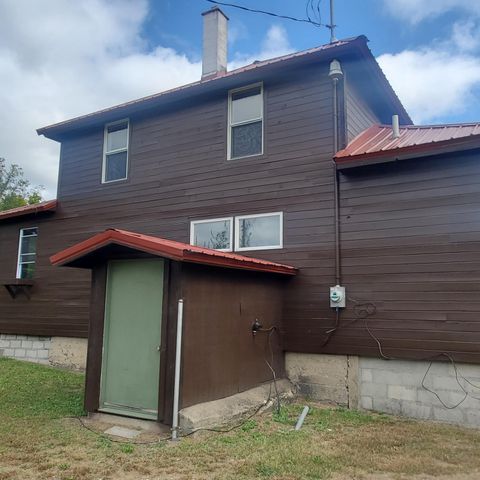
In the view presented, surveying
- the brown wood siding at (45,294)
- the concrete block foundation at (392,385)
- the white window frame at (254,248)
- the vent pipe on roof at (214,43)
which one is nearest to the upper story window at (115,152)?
the brown wood siding at (45,294)

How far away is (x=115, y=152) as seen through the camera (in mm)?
10500

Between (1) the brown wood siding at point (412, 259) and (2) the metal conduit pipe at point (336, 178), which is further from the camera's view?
(2) the metal conduit pipe at point (336, 178)

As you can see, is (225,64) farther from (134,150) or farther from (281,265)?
(281,265)

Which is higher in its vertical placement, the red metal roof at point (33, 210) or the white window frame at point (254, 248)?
the red metal roof at point (33, 210)

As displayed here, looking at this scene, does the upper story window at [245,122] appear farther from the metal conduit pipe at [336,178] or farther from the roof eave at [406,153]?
the roof eave at [406,153]

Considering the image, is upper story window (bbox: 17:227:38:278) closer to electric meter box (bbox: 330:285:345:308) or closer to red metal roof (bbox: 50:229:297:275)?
red metal roof (bbox: 50:229:297:275)

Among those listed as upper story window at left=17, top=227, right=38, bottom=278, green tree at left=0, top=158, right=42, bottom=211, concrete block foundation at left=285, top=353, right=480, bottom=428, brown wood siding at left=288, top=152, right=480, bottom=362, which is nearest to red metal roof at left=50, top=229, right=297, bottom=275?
brown wood siding at left=288, top=152, right=480, bottom=362

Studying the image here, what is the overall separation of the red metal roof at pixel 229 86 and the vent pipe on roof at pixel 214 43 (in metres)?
1.09

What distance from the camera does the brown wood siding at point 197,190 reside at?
7902mm

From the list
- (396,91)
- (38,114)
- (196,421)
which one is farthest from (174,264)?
(38,114)

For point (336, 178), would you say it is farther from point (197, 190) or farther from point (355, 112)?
point (197, 190)

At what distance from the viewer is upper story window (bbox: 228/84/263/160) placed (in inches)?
345

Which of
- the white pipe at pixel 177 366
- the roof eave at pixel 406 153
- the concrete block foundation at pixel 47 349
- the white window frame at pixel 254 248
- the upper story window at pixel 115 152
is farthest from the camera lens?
the upper story window at pixel 115 152

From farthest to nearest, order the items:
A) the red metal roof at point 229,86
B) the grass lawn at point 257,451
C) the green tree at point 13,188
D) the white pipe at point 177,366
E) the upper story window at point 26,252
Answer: the green tree at point 13,188 < the upper story window at point 26,252 < the red metal roof at point 229,86 < the white pipe at point 177,366 < the grass lawn at point 257,451
